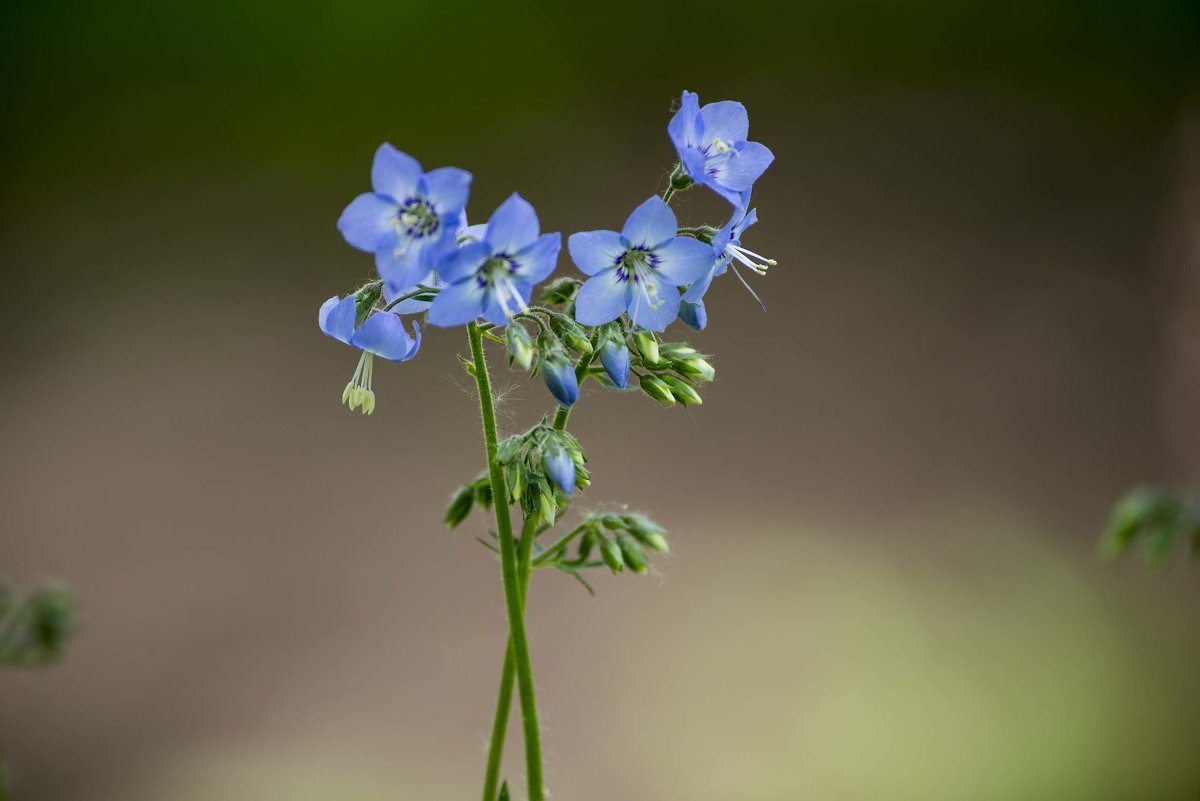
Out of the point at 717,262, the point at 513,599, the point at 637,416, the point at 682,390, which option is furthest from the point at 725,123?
the point at 637,416

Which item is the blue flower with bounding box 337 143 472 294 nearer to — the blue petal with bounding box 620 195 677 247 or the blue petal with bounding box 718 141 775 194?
the blue petal with bounding box 620 195 677 247

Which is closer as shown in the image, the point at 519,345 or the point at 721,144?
the point at 519,345

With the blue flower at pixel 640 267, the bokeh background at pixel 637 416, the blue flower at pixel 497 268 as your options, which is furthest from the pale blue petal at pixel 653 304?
the bokeh background at pixel 637 416

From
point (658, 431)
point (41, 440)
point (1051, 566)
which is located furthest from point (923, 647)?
point (41, 440)

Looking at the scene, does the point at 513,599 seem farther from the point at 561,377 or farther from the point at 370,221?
the point at 370,221

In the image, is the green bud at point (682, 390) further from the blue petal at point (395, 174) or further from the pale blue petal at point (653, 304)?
the blue petal at point (395, 174)

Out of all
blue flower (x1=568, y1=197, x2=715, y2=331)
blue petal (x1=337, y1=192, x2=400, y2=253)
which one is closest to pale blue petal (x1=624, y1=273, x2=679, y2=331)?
blue flower (x1=568, y1=197, x2=715, y2=331)
